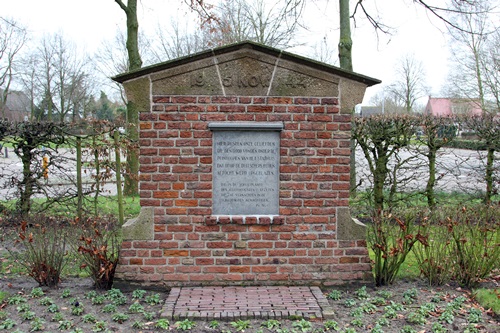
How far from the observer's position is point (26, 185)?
27.6 feet

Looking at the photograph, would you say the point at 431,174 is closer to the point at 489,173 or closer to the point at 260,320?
the point at 489,173

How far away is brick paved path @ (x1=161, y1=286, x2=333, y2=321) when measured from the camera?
444 cm

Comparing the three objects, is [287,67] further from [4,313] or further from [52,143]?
[52,143]

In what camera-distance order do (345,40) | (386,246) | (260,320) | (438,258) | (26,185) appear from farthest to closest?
(345,40) < (26,185) < (438,258) < (386,246) < (260,320)

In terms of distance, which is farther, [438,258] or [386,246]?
[438,258]

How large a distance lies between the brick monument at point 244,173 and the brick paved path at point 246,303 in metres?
0.20

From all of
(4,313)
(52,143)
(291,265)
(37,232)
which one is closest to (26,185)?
(52,143)

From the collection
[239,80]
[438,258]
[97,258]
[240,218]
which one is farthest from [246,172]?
[438,258]

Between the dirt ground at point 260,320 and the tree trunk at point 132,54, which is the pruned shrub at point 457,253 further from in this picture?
the tree trunk at point 132,54

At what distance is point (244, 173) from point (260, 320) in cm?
166

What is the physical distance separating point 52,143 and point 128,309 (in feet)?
15.6

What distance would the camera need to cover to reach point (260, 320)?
441 cm

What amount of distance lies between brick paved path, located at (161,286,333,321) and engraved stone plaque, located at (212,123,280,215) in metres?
0.87

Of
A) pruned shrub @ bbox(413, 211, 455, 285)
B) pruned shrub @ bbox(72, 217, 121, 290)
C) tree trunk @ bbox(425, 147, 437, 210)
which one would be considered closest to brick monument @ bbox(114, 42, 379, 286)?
pruned shrub @ bbox(72, 217, 121, 290)
